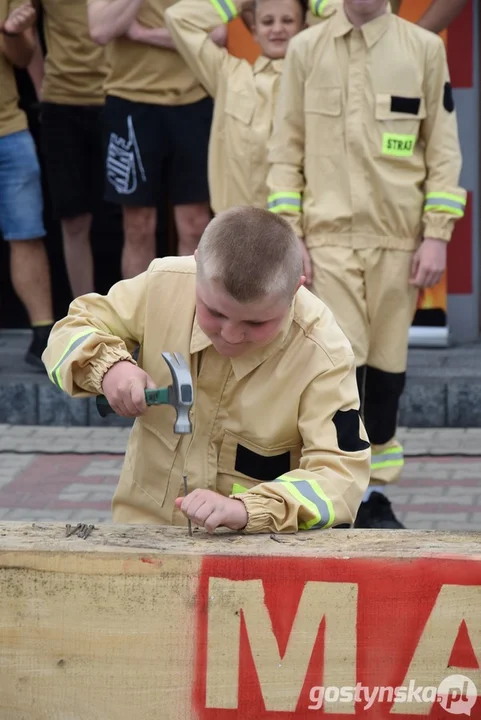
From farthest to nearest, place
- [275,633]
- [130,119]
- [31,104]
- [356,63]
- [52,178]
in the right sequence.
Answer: [31,104], [52,178], [130,119], [356,63], [275,633]

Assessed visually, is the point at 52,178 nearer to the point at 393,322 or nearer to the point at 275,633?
the point at 393,322

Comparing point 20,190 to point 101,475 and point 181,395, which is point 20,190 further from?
point 181,395

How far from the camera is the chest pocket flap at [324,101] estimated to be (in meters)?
5.09

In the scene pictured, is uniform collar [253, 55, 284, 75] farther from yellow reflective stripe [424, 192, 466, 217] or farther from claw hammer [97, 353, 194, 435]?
claw hammer [97, 353, 194, 435]

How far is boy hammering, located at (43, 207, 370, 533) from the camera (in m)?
2.89

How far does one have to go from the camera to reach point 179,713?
2.71 meters

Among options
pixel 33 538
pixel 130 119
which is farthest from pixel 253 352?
pixel 130 119

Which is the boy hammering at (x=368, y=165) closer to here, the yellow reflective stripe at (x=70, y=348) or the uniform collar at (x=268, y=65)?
the uniform collar at (x=268, y=65)

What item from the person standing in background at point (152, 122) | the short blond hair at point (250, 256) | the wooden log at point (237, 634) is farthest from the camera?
the person standing in background at point (152, 122)

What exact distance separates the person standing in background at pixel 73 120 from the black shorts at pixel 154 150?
0.51 metres

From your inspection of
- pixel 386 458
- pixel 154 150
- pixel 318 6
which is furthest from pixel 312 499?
pixel 154 150

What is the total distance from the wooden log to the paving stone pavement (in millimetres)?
2416

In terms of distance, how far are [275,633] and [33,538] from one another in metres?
0.51

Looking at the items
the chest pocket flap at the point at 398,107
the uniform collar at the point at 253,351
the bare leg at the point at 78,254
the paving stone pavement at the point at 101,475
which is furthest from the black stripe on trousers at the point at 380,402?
the bare leg at the point at 78,254
